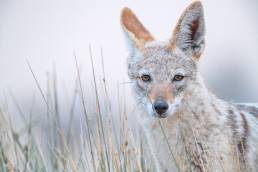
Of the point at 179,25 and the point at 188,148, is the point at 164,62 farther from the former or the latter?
the point at 188,148

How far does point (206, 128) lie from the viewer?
22.4 ft

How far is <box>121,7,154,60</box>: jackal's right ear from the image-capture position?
743 cm

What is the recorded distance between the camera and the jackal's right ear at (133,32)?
7.43 meters

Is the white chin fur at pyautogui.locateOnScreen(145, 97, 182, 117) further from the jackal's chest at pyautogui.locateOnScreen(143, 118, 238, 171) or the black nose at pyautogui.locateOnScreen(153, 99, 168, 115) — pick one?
the jackal's chest at pyautogui.locateOnScreen(143, 118, 238, 171)

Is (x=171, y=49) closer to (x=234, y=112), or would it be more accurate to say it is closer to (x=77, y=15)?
(x=234, y=112)

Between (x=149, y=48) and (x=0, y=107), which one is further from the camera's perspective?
(x=149, y=48)

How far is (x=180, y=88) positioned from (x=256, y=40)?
15.4 meters

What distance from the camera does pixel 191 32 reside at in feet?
23.4

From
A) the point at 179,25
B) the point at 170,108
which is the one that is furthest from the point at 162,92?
the point at 179,25

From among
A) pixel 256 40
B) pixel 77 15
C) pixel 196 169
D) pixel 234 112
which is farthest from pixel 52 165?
pixel 256 40

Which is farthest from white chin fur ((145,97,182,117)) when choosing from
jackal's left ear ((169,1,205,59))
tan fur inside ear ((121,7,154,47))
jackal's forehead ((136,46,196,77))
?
tan fur inside ear ((121,7,154,47))

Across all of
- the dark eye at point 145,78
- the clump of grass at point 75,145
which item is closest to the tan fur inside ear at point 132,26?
the dark eye at point 145,78

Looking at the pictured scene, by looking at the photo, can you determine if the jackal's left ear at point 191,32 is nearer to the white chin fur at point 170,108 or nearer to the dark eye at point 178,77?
the dark eye at point 178,77

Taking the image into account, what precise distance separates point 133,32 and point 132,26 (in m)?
0.07
